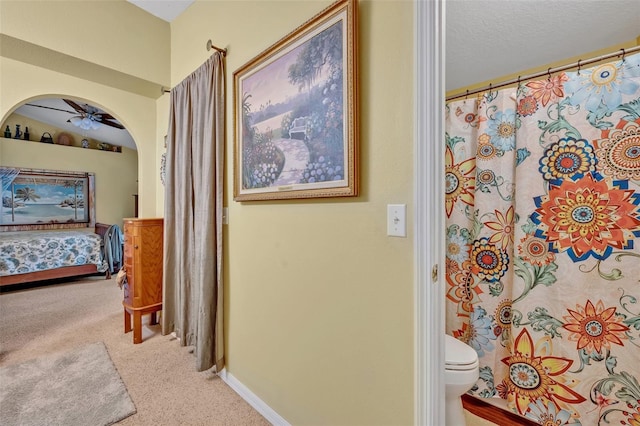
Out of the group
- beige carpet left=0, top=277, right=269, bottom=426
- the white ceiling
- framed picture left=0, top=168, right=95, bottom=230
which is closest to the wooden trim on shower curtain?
beige carpet left=0, top=277, right=269, bottom=426

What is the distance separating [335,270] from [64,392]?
6.34 feet

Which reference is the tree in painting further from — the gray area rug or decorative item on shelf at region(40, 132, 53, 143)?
decorative item on shelf at region(40, 132, 53, 143)

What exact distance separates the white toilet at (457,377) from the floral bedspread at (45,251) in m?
5.26

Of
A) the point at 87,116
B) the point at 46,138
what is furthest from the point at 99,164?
the point at 87,116

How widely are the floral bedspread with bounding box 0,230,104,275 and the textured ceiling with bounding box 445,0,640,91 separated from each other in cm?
549

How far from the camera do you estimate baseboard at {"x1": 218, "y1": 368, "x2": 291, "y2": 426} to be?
4.92 feet

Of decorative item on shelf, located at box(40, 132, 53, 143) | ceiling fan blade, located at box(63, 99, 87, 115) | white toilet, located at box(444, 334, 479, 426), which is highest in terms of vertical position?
ceiling fan blade, located at box(63, 99, 87, 115)

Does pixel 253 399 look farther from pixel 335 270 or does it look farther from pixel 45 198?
pixel 45 198

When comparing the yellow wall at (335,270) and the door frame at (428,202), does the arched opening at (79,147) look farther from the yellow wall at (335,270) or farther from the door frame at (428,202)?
the door frame at (428,202)

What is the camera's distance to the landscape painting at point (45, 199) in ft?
15.4

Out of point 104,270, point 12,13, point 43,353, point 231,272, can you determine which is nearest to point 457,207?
point 231,272

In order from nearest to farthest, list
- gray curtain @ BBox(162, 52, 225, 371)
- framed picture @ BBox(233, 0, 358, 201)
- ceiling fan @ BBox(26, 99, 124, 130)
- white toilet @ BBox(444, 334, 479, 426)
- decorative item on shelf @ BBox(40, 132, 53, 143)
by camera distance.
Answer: framed picture @ BBox(233, 0, 358, 201)
white toilet @ BBox(444, 334, 479, 426)
gray curtain @ BBox(162, 52, 225, 371)
ceiling fan @ BBox(26, 99, 124, 130)
decorative item on shelf @ BBox(40, 132, 53, 143)

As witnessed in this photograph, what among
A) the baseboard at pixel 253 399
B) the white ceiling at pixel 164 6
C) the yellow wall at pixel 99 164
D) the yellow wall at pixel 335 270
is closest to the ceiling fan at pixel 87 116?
the yellow wall at pixel 99 164

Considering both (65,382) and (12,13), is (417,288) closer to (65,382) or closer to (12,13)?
(65,382)
